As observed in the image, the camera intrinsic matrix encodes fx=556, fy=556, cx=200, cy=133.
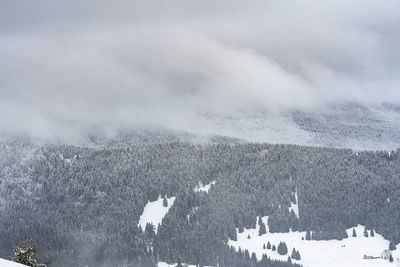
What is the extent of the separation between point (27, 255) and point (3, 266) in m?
33.2

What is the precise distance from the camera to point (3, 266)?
60250 millimetres

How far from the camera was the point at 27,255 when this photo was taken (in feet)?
302

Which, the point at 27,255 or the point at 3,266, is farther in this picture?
the point at 27,255
